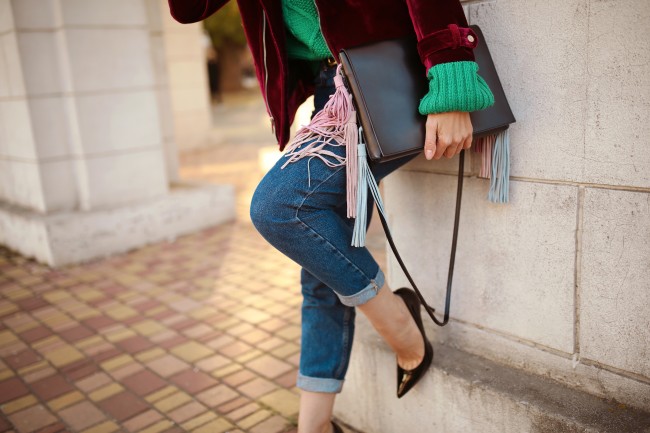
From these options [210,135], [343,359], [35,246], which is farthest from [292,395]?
[210,135]

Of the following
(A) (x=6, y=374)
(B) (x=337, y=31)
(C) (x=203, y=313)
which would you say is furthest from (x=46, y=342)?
(B) (x=337, y=31)

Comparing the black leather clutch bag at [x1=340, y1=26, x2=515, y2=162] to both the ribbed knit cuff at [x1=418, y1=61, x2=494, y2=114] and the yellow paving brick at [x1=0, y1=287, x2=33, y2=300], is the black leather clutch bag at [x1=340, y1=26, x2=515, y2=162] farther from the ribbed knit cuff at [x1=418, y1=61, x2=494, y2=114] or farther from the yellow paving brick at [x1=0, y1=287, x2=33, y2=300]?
the yellow paving brick at [x1=0, y1=287, x2=33, y2=300]

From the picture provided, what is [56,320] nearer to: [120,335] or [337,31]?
[120,335]

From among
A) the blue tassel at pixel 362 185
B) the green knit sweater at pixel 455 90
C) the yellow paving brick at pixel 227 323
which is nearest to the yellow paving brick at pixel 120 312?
the yellow paving brick at pixel 227 323

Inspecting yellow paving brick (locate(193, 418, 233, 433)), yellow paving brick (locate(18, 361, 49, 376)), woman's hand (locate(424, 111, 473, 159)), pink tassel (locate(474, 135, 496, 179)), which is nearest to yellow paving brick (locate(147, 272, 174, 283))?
yellow paving brick (locate(18, 361, 49, 376))

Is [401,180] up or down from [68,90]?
down

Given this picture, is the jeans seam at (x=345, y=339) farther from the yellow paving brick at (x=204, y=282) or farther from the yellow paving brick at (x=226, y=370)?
the yellow paving brick at (x=204, y=282)

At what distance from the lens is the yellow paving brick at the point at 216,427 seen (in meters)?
2.38

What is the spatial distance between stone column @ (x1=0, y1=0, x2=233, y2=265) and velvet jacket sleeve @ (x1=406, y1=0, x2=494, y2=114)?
Answer: 3.85 m

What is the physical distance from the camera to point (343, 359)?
6.56ft

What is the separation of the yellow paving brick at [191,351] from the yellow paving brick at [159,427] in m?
0.56

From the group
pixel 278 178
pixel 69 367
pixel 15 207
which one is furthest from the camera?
pixel 15 207

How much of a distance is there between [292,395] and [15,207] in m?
3.67

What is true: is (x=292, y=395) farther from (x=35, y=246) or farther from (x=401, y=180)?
(x=35, y=246)
